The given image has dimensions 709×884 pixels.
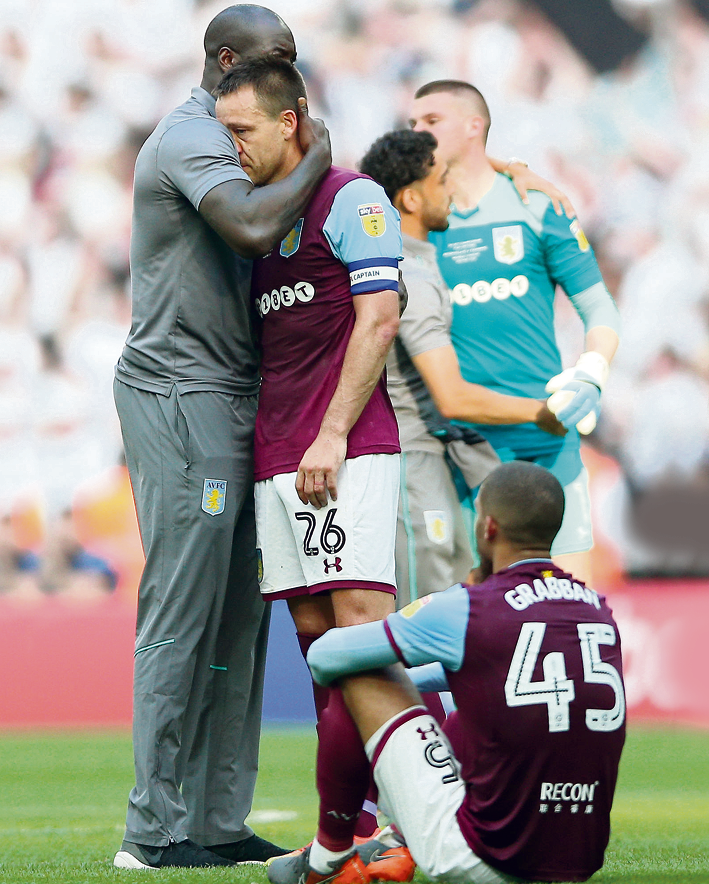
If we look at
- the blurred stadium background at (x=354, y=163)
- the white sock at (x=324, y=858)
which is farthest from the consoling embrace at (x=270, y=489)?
the blurred stadium background at (x=354, y=163)

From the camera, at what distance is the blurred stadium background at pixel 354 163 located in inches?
389

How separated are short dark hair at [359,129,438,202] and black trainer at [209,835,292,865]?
206 centimetres

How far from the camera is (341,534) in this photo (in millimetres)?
3188

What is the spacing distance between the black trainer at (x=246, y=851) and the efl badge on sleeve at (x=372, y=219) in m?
1.63

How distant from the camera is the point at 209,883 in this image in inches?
115

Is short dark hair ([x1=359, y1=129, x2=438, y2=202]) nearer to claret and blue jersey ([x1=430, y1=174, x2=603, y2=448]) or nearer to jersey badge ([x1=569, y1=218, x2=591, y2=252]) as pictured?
claret and blue jersey ([x1=430, y1=174, x2=603, y2=448])

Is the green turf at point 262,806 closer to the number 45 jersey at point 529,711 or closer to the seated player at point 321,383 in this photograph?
the number 45 jersey at point 529,711

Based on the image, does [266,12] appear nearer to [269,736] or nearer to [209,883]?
[209,883]

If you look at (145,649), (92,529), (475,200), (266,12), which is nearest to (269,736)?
(92,529)

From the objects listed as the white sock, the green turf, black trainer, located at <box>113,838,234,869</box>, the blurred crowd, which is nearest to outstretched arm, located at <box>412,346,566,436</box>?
the green turf

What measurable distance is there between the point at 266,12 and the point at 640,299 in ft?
23.4

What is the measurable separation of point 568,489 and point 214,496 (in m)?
1.62

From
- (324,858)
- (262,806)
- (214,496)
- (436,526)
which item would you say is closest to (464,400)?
(436,526)

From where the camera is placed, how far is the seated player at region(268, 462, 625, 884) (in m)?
2.57
